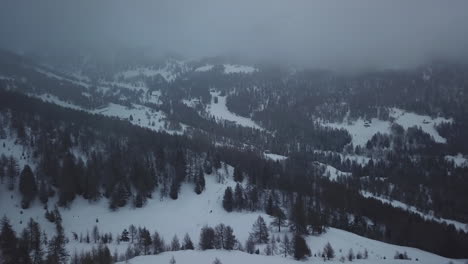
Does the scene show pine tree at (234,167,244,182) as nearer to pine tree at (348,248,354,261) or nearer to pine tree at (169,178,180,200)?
pine tree at (169,178,180,200)

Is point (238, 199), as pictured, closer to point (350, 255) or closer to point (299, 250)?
point (299, 250)

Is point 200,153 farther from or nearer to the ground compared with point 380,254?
farther from the ground

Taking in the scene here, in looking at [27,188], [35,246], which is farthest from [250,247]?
[27,188]

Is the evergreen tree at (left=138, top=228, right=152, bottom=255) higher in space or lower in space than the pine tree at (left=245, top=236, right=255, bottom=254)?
higher

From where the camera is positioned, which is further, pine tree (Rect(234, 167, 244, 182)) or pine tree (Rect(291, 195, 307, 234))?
pine tree (Rect(234, 167, 244, 182))

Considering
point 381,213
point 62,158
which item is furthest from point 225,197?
point 62,158

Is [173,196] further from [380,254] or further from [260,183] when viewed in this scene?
[380,254]

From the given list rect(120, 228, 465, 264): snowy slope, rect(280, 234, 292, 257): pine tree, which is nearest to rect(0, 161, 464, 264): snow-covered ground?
rect(120, 228, 465, 264): snowy slope

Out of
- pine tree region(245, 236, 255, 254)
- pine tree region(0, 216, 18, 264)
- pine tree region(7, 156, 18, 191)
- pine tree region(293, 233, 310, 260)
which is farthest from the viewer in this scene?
pine tree region(7, 156, 18, 191)
